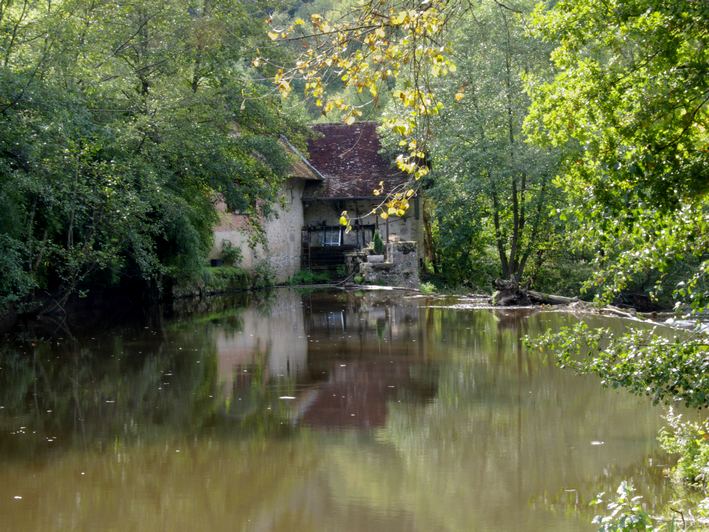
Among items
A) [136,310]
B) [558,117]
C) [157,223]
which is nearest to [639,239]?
[558,117]

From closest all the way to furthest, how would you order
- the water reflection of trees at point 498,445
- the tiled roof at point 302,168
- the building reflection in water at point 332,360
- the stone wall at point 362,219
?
1. the water reflection of trees at point 498,445
2. the building reflection in water at point 332,360
3. the tiled roof at point 302,168
4. the stone wall at point 362,219

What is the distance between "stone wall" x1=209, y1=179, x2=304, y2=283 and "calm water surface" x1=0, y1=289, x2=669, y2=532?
15.5 metres

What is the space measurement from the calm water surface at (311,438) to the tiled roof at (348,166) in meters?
19.1

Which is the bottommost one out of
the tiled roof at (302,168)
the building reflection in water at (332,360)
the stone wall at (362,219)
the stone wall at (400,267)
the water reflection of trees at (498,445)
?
the water reflection of trees at (498,445)

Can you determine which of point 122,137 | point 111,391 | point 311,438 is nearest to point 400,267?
point 122,137

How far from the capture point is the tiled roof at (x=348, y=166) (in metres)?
35.3

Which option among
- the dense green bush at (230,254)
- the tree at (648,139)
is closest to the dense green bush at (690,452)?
the tree at (648,139)

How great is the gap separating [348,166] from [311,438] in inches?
1098

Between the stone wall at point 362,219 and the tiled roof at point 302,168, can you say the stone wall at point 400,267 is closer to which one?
the stone wall at point 362,219

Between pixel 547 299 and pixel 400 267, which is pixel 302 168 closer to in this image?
pixel 400 267

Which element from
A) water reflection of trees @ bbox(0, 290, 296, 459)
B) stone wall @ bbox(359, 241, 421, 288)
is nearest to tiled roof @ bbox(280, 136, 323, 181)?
stone wall @ bbox(359, 241, 421, 288)

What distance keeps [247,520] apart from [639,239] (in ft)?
12.1

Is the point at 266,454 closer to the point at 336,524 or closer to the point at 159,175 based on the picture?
the point at 336,524

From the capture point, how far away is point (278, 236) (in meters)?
34.5
